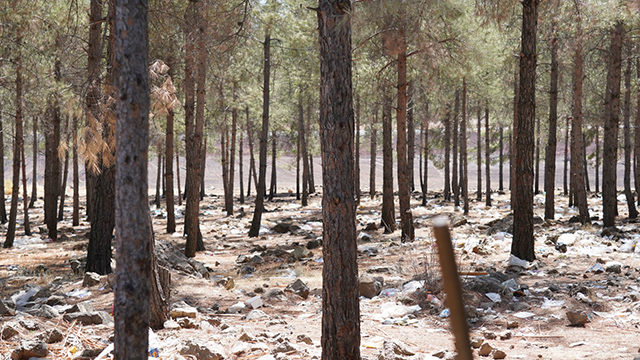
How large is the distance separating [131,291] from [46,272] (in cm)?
812

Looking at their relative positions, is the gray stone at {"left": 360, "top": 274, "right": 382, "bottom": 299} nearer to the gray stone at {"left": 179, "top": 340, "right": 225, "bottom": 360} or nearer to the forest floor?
the forest floor

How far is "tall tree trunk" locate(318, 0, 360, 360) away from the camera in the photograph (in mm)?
4422

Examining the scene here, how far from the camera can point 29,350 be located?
4727 mm

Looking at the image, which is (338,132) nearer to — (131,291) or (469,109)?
(131,291)

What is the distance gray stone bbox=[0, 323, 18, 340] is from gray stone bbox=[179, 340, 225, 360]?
1773 mm

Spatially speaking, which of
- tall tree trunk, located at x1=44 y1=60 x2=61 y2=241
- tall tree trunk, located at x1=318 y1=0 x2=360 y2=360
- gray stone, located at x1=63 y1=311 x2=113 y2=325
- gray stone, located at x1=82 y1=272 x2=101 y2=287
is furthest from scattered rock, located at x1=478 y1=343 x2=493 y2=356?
tall tree trunk, located at x1=44 y1=60 x2=61 y2=241

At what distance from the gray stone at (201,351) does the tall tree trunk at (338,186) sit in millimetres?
1072

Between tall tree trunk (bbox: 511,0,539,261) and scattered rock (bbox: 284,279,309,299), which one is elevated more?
tall tree trunk (bbox: 511,0,539,261)

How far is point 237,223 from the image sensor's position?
65.8ft

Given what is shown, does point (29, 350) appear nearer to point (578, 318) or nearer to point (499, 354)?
point (499, 354)

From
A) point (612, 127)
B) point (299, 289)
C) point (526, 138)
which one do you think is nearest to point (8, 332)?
point (299, 289)

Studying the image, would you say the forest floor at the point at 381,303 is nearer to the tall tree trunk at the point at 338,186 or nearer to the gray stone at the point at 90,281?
the gray stone at the point at 90,281

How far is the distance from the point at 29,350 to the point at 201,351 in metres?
1.51

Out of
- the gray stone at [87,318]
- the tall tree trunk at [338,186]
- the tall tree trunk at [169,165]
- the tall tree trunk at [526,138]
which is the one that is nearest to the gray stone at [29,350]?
the gray stone at [87,318]
